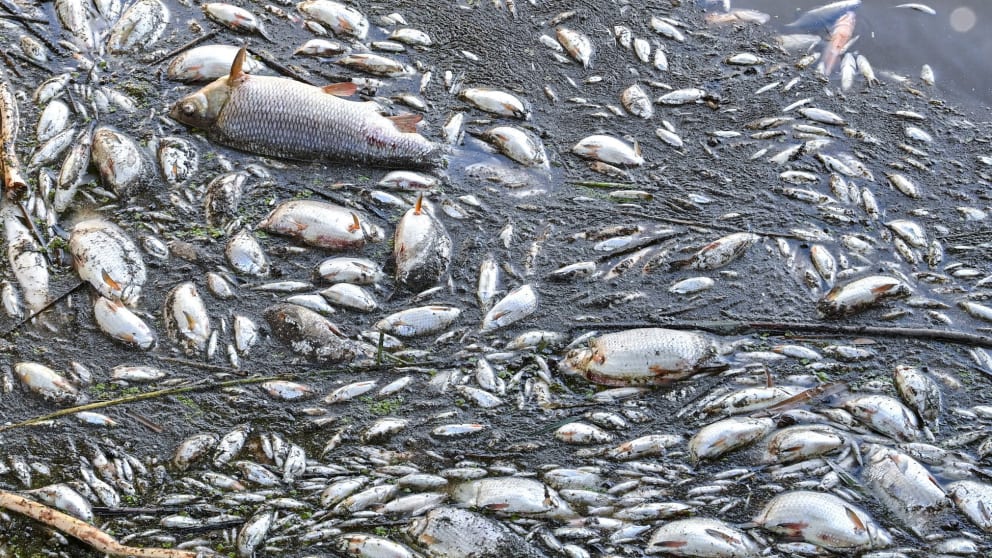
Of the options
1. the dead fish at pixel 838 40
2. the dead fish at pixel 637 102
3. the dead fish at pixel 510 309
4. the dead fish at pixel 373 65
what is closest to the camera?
the dead fish at pixel 510 309

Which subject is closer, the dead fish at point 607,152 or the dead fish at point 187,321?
the dead fish at point 187,321

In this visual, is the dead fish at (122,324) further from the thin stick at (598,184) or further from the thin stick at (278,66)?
the thin stick at (598,184)

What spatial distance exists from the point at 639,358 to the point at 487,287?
2.64 feet

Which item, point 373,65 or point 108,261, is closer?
point 108,261

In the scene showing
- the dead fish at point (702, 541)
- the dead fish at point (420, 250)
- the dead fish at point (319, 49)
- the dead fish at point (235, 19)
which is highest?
the dead fish at point (235, 19)

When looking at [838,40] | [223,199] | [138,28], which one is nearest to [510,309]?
[223,199]

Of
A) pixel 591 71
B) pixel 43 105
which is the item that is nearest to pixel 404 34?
pixel 591 71

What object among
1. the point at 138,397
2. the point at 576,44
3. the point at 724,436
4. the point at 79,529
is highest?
the point at 576,44

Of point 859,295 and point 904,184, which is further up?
point 904,184

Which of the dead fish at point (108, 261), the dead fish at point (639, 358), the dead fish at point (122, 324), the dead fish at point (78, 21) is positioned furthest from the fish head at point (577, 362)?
the dead fish at point (78, 21)

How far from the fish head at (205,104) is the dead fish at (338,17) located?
0.97 m

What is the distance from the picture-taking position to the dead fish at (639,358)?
11.8ft

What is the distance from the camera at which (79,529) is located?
3051mm

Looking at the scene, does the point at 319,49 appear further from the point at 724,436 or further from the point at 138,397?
the point at 724,436
